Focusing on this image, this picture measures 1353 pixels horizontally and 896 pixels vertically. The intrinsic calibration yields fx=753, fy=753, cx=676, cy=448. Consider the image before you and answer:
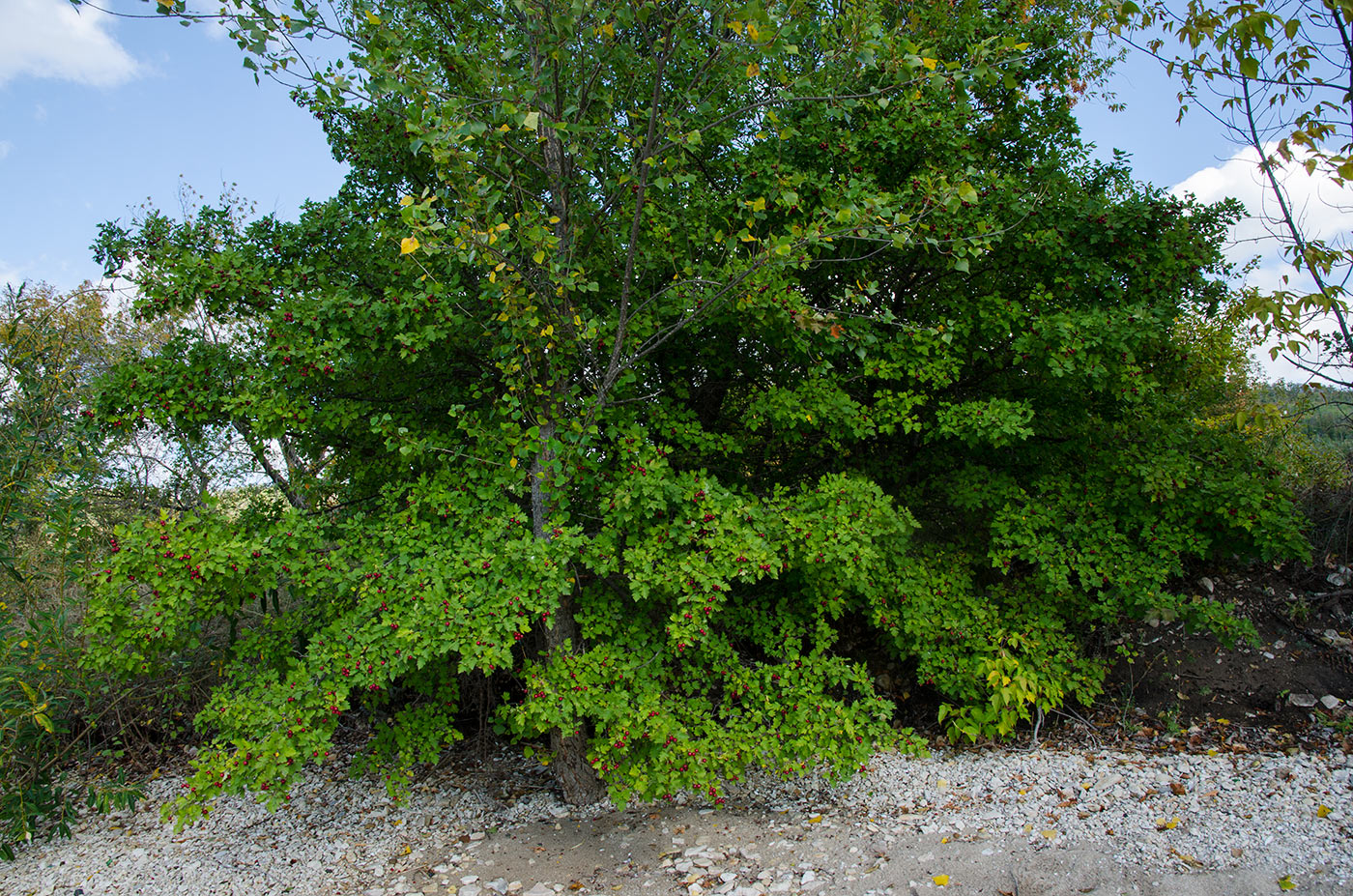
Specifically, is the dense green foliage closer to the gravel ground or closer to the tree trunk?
the gravel ground

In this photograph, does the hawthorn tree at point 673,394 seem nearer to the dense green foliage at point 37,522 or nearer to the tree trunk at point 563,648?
the tree trunk at point 563,648

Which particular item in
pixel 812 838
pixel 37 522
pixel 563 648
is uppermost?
pixel 37 522

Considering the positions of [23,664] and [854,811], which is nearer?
[23,664]

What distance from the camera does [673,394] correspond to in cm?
577

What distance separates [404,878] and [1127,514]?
16.6 ft

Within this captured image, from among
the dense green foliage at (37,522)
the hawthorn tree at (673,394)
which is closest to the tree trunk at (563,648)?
the hawthorn tree at (673,394)

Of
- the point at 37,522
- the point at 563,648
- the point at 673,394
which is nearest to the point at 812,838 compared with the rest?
the point at 563,648

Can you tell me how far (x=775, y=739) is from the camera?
4.20 metres

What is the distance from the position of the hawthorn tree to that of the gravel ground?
1.30 feet

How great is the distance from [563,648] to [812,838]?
1754 millimetres

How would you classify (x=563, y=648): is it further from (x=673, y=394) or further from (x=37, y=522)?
(x=37, y=522)

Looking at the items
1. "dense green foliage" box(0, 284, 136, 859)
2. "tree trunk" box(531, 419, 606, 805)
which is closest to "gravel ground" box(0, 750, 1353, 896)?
"tree trunk" box(531, 419, 606, 805)

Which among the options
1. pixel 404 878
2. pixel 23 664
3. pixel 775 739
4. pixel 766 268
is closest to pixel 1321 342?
pixel 766 268

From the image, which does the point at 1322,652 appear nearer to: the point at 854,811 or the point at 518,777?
the point at 854,811
